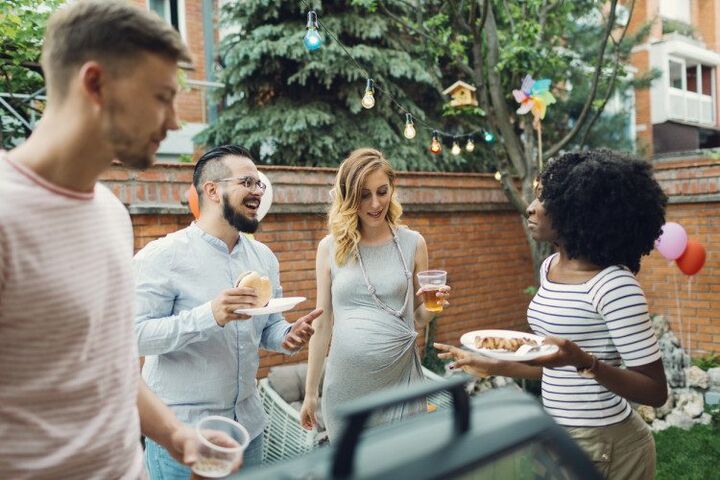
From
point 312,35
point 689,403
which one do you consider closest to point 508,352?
point 312,35

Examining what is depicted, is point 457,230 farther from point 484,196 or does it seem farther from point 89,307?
point 89,307

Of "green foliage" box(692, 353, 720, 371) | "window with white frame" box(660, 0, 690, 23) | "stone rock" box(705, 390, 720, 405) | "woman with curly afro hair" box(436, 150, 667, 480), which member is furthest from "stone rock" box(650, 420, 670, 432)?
"window with white frame" box(660, 0, 690, 23)

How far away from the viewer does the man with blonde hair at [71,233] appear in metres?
1.12

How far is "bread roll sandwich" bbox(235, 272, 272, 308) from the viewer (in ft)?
6.91

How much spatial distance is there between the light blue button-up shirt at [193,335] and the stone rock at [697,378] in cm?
529

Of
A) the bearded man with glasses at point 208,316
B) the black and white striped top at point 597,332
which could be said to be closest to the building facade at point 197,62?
the bearded man with glasses at point 208,316

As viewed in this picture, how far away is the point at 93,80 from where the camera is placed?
116 cm

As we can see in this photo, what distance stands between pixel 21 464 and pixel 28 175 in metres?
0.60

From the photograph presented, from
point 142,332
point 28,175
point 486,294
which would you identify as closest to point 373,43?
point 486,294

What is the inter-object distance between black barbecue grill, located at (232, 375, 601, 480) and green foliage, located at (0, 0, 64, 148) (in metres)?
4.97

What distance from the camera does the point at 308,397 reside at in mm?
2959

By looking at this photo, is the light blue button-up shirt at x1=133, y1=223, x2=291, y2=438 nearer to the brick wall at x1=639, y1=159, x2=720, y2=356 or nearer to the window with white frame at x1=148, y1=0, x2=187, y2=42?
the brick wall at x1=639, y1=159, x2=720, y2=356

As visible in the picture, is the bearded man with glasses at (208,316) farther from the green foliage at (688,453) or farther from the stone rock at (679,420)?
the stone rock at (679,420)

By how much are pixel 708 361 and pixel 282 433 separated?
4.91 metres
